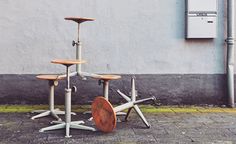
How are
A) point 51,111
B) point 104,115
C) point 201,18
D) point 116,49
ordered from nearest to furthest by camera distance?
Result: 1. point 104,115
2. point 51,111
3. point 201,18
4. point 116,49

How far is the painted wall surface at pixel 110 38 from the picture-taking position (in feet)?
26.2

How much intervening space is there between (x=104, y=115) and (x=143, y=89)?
2301mm

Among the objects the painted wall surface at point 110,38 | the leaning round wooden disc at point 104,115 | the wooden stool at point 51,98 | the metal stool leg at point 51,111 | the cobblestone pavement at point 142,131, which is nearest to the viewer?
the cobblestone pavement at point 142,131

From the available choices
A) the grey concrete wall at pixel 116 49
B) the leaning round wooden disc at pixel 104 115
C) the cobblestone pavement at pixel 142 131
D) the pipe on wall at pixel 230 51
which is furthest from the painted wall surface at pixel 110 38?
the leaning round wooden disc at pixel 104 115

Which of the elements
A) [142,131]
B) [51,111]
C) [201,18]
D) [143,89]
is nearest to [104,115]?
[142,131]

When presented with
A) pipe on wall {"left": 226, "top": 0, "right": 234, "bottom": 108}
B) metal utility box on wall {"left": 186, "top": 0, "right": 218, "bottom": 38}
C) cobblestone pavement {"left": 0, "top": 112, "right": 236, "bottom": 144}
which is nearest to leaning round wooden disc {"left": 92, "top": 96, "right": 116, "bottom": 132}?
cobblestone pavement {"left": 0, "top": 112, "right": 236, "bottom": 144}

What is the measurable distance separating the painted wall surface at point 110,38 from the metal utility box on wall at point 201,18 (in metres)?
0.17

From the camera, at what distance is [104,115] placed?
19.9 ft

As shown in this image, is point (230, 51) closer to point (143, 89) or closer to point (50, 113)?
point (143, 89)

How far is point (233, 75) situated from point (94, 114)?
3.45 metres

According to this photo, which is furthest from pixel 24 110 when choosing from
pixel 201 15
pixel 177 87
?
pixel 201 15

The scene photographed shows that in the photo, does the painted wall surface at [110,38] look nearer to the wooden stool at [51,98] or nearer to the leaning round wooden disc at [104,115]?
the wooden stool at [51,98]

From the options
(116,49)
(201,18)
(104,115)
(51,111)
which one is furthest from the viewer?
(116,49)

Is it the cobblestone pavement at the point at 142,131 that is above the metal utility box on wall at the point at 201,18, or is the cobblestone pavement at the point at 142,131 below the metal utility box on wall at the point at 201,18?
below
